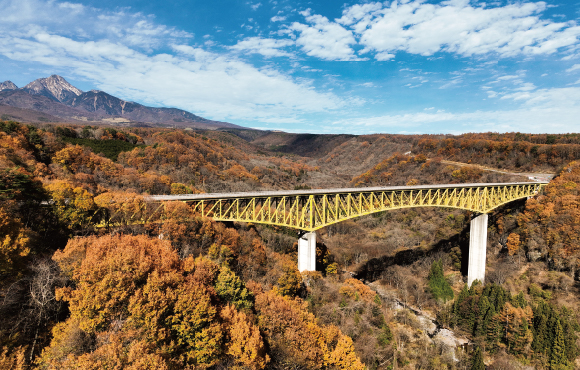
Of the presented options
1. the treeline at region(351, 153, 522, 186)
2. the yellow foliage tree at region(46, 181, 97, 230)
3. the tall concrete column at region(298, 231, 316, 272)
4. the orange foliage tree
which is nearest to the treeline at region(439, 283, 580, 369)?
the tall concrete column at region(298, 231, 316, 272)

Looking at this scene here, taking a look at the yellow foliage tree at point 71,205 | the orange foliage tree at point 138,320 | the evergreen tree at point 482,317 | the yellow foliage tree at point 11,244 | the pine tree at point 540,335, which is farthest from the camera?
the evergreen tree at point 482,317

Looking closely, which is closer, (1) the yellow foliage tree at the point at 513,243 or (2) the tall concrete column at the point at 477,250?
(2) the tall concrete column at the point at 477,250

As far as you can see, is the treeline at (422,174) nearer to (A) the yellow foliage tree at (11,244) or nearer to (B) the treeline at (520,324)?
(B) the treeline at (520,324)

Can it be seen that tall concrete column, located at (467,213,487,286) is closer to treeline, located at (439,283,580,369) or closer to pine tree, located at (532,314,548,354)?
treeline, located at (439,283,580,369)

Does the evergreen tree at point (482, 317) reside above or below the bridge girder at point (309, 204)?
below

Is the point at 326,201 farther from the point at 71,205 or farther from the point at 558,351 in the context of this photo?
the point at 558,351

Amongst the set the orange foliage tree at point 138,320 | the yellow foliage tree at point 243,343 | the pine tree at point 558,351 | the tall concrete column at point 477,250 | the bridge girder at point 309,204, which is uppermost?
the bridge girder at point 309,204

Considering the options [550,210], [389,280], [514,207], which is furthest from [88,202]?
[514,207]

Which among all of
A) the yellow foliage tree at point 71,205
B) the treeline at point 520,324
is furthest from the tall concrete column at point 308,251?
the yellow foliage tree at point 71,205
